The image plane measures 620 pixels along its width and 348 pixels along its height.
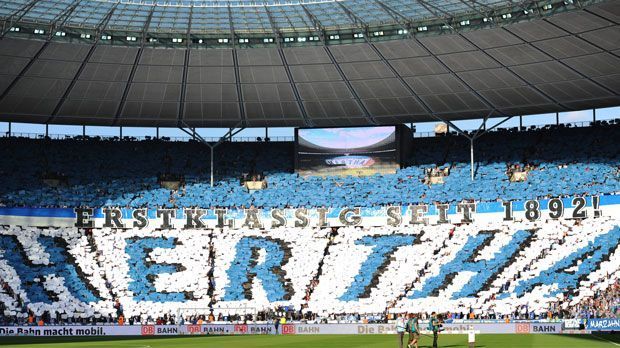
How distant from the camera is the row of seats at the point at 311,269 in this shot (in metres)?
57.9

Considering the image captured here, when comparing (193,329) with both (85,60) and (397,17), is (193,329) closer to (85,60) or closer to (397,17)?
(85,60)

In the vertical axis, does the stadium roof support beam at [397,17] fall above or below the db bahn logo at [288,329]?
above

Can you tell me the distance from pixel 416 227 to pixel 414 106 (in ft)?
27.6

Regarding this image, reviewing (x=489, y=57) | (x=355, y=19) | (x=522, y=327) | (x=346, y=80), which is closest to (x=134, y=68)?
(x=346, y=80)

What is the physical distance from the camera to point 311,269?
63188 millimetres

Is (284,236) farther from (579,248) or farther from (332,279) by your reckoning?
(579,248)

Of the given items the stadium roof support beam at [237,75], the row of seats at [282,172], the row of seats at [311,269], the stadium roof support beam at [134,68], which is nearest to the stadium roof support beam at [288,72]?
the stadium roof support beam at [237,75]

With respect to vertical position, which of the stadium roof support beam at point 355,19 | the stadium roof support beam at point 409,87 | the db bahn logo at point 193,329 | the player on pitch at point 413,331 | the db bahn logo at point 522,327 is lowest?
the db bahn logo at point 193,329

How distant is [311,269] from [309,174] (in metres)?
10.7

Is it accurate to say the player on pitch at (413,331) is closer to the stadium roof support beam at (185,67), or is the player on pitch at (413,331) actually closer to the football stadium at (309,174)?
the football stadium at (309,174)

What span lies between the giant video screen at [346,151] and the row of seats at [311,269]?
6.99 m

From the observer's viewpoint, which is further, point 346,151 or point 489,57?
point 346,151

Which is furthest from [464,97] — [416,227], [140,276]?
[140,276]

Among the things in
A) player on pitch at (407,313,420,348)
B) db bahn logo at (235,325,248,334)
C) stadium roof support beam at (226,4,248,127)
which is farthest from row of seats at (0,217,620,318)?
player on pitch at (407,313,420,348)
